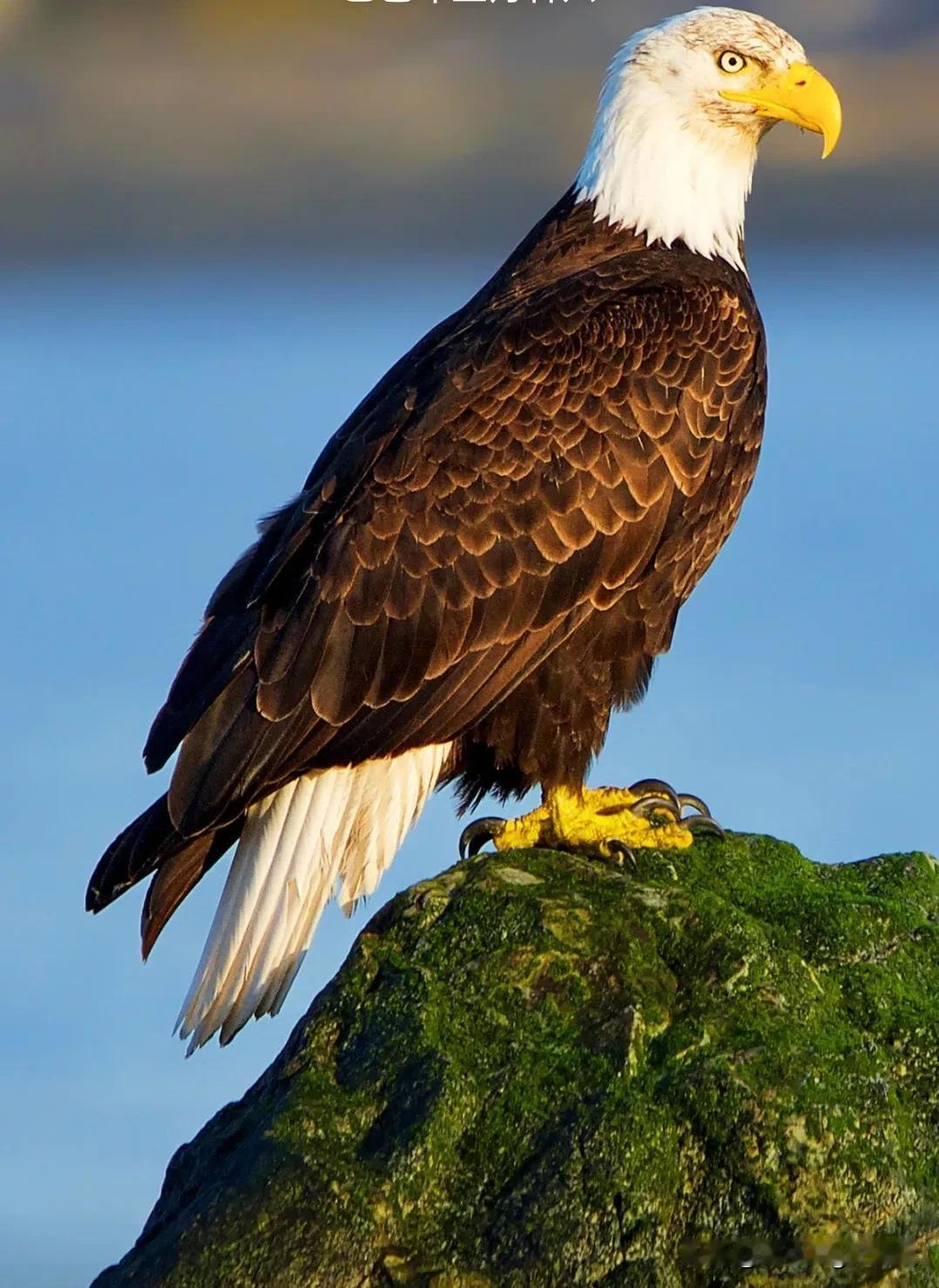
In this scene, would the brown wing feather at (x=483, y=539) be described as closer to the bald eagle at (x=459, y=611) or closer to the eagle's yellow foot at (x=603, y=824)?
the bald eagle at (x=459, y=611)

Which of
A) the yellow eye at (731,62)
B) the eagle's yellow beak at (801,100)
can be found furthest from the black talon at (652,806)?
the yellow eye at (731,62)

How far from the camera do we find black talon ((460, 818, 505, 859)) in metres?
6.16

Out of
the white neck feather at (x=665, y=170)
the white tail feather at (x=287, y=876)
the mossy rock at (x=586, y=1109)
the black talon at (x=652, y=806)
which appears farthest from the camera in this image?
the white neck feather at (x=665, y=170)

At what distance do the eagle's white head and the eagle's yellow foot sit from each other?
1.83 m

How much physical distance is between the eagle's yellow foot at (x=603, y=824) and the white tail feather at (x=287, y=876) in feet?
1.17

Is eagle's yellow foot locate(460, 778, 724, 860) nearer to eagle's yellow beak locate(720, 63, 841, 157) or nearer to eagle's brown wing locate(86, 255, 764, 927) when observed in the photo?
eagle's brown wing locate(86, 255, 764, 927)

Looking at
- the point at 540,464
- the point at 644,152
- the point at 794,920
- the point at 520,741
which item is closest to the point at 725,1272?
the point at 794,920

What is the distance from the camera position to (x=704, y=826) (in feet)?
19.4

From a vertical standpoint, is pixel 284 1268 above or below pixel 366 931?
below

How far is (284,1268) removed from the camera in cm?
434

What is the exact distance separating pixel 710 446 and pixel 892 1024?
1.97m

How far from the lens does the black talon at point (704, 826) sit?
5.89 meters

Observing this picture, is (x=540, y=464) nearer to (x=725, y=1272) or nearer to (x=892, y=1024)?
(x=892, y=1024)

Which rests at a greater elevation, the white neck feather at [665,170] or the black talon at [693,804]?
the white neck feather at [665,170]
